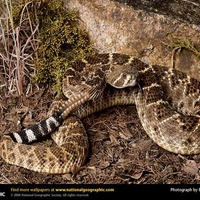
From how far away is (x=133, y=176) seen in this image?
7.09 metres

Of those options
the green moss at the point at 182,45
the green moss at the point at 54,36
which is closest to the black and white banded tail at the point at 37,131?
the green moss at the point at 54,36

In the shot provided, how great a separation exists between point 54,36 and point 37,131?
1901mm

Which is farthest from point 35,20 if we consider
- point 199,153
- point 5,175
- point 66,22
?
point 199,153

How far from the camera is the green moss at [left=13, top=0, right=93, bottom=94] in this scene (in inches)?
337

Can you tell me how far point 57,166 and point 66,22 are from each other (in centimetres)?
272

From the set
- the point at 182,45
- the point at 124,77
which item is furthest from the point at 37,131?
the point at 182,45

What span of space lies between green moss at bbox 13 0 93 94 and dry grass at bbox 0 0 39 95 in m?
0.12

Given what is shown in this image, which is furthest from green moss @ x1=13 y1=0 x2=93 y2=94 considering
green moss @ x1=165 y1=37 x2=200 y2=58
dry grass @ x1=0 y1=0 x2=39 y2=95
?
green moss @ x1=165 y1=37 x2=200 y2=58

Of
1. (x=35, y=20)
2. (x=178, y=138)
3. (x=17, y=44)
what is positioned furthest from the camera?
(x=35, y=20)

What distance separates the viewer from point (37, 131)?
7461 mm

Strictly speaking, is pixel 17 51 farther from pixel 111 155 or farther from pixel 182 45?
pixel 182 45

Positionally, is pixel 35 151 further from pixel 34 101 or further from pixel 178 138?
pixel 178 138

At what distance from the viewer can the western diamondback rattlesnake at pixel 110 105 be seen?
714 centimetres

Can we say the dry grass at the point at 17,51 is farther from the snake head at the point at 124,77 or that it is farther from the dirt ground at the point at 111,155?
the snake head at the point at 124,77
